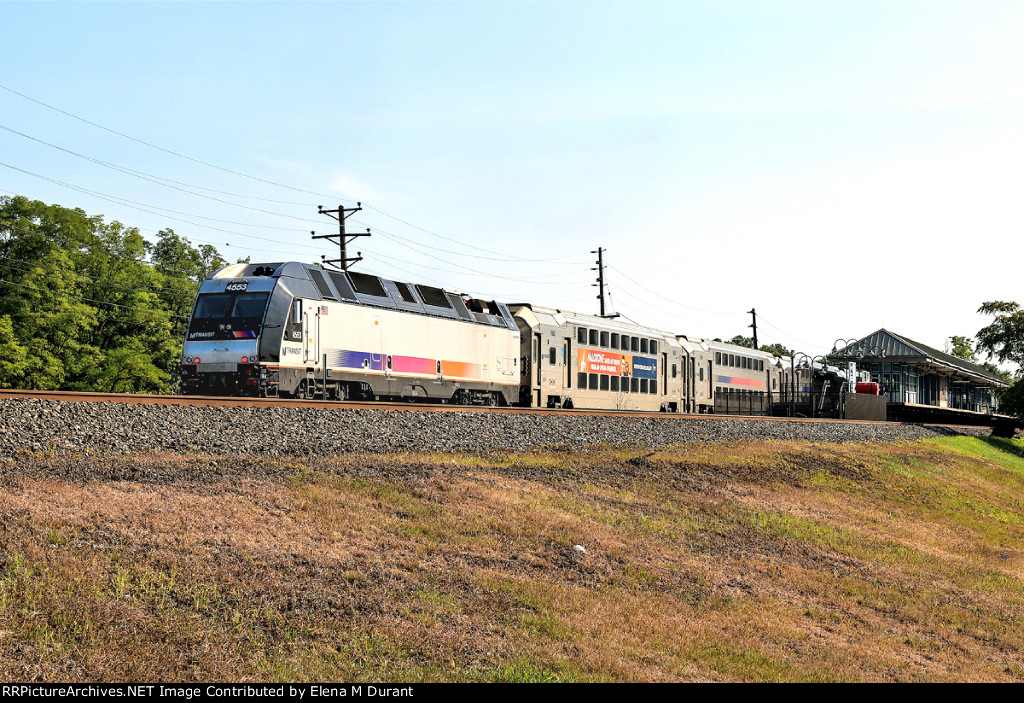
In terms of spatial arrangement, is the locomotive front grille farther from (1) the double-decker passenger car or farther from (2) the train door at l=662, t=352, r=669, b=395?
(2) the train door at l=662, t=352, r=669, b=395

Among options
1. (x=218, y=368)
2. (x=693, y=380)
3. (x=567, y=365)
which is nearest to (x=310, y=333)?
(x=218, y=368)

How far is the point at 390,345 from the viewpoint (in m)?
26.0

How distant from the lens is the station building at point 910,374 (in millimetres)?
75812

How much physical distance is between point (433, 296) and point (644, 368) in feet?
53.2

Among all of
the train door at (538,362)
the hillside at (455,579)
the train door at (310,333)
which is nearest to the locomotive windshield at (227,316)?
the train door at (310,333)

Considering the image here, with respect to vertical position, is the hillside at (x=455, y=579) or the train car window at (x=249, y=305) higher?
the train car window at (x=249, y=305)

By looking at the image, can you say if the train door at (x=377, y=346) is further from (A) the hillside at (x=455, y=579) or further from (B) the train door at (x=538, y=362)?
(B) the train door at (x=538, y=362)

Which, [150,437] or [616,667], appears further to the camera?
[150,437]

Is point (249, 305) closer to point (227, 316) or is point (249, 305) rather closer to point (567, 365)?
point (227, 316)

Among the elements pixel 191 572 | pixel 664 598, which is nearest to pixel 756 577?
pixel 664 598

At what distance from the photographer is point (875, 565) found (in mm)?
14914

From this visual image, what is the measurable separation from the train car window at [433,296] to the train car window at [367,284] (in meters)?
1.87
